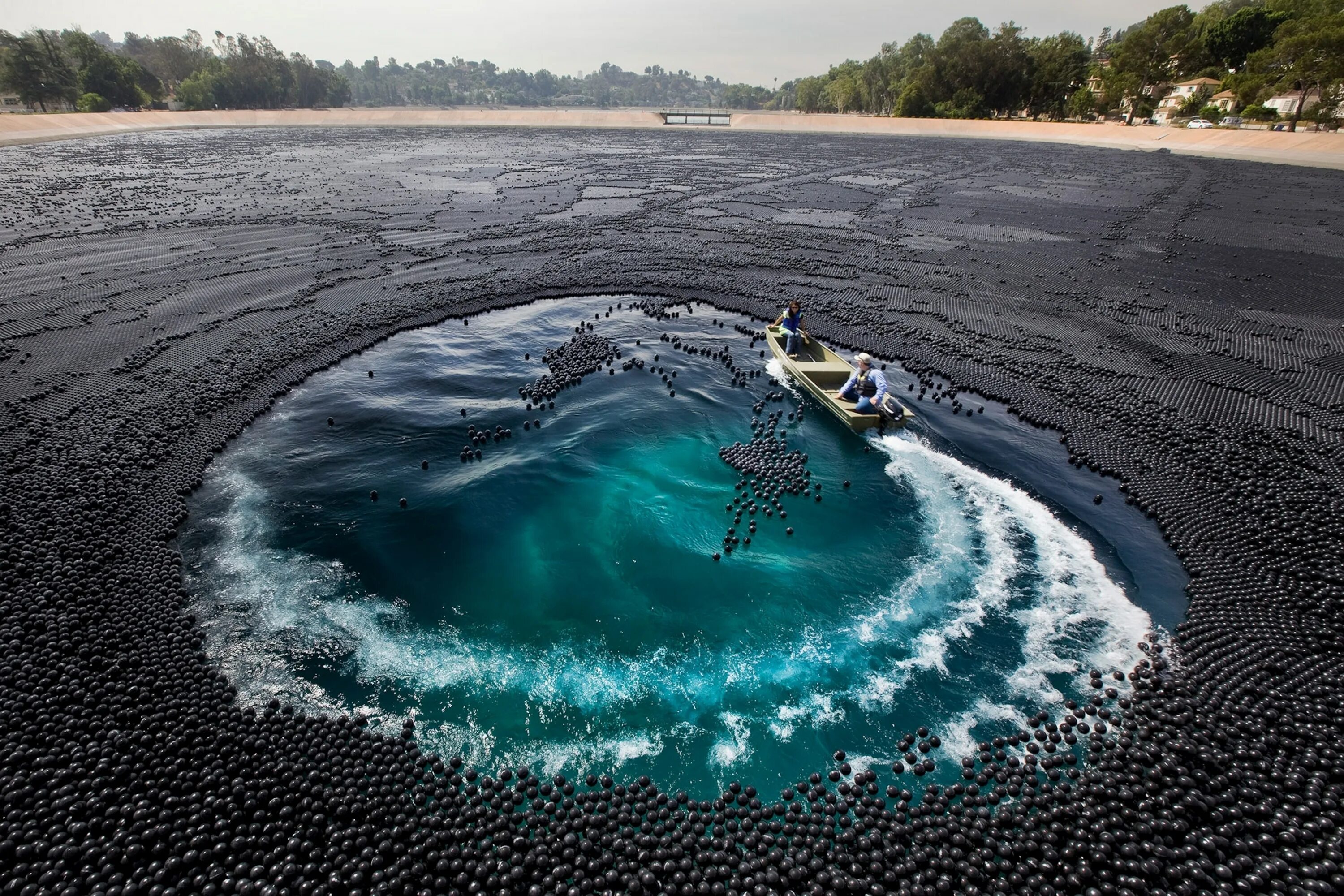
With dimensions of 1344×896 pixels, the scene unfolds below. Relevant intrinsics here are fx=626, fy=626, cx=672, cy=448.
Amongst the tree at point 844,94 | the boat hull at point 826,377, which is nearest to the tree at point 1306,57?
the tree at point 844,94

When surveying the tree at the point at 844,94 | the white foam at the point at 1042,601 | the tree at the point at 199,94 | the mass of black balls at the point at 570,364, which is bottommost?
the white foam at the point at 1042,601

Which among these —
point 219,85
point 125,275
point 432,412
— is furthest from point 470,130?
point 432,412

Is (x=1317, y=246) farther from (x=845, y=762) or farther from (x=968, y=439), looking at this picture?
(x=845, y=762)

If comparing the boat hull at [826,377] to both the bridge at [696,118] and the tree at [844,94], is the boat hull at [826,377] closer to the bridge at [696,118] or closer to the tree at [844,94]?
the bridge at [696,118]

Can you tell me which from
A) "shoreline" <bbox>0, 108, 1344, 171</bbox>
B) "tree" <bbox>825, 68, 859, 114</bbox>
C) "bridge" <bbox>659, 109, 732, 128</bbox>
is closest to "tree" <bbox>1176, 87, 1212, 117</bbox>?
"shoreline" <bbox>0, 108, 1344, 171</bbox>

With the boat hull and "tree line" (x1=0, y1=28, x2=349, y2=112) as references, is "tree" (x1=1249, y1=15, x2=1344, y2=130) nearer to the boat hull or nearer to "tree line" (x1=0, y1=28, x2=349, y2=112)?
the boat hull

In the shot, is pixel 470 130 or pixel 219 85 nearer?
pixel 470 130
